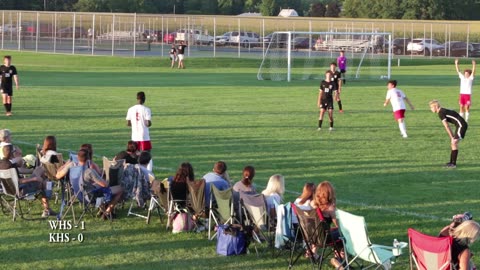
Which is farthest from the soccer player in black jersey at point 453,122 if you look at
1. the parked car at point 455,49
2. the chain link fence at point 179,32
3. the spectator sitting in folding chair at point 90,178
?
the parked car at point 455,49

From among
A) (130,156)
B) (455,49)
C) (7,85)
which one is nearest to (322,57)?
(455,49)

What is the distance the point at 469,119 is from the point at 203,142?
10.1 metres

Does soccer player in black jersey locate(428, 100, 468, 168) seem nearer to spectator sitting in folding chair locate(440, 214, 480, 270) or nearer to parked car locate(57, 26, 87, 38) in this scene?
spectator sitting in folding chair locate(440, 214, 480, 270)

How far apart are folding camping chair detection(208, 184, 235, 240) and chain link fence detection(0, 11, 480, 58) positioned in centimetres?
4774

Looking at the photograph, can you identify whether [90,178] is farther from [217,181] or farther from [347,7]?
[347,7]

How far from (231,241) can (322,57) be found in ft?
172

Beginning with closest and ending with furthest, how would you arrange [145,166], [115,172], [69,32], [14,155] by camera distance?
[115,172], [145,166], [14,155], [69,32]

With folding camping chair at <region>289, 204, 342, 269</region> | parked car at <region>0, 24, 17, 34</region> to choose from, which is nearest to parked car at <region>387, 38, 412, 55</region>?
parked car at <region>0, 24, 17, 34</region>

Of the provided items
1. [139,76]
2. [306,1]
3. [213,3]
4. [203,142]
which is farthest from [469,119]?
[306,1]

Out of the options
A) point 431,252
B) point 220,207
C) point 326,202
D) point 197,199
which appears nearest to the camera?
point 431,252

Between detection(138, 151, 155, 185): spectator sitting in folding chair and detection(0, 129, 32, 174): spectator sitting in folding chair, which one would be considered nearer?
detection(138, 151, 155, 185): spectator sitting in folding chair

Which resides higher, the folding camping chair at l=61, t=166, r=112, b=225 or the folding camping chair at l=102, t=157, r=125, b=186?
the folding camping chair at l=102, t=157, r=125, b=186

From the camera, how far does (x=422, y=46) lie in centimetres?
7038

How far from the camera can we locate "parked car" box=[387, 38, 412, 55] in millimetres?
70750
